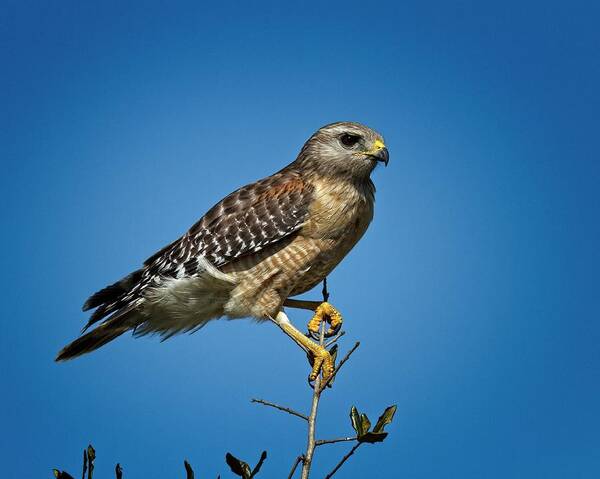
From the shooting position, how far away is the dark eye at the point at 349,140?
5.34 m

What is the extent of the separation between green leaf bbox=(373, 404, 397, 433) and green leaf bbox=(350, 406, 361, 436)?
0.08m

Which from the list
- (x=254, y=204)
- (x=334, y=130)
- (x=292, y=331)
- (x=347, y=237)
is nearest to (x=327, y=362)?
(x=292, y=331)

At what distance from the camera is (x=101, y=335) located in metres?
5.58

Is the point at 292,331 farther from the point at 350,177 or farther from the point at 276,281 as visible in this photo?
the point at 350,177

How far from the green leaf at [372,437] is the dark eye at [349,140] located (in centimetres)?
260

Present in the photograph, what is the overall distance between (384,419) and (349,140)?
259cm

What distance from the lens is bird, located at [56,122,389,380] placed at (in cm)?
519

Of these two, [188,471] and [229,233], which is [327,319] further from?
[188,471]

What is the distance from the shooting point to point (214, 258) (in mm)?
5293

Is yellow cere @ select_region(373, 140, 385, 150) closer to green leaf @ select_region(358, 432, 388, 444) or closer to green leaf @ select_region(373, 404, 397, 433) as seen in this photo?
green leaf @ select_region(373, 404, 397, 433)

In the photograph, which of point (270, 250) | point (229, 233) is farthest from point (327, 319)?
→ point (229, 233)

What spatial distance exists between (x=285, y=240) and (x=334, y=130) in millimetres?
944

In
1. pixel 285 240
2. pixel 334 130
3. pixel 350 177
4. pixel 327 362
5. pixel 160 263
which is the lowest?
pixel 327 362

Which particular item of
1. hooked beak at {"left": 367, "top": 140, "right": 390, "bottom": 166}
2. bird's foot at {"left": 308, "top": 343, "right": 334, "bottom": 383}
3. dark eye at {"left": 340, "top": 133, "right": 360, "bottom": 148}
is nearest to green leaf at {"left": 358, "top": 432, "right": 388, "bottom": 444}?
bird's foot at {"left": 308, "top": 343, "right": 334, "bottom": 383}
